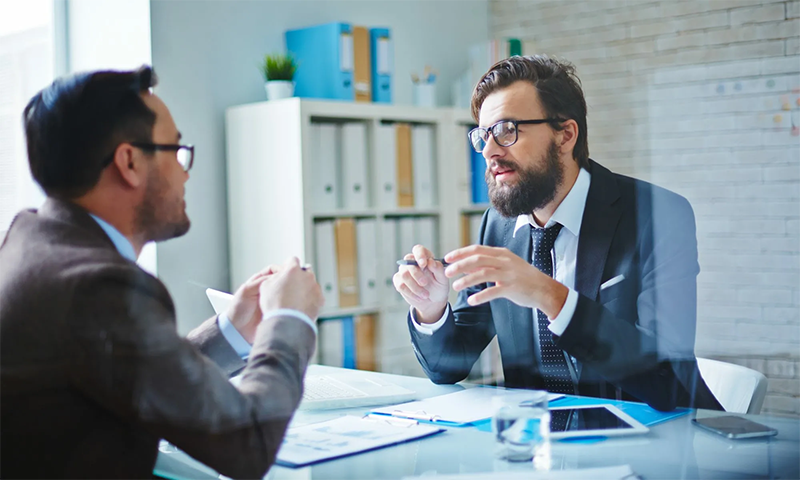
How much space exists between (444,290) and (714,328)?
0.63m

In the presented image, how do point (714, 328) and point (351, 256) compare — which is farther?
point (351, 256)

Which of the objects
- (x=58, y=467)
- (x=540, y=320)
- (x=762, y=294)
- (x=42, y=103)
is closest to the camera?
(x=58, y=467)

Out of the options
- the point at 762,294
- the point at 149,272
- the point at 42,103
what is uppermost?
the point at 42,103

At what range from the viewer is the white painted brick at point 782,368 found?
1.60 metres

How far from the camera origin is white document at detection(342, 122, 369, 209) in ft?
7.43

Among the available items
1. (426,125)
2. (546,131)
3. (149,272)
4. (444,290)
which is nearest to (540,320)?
(444,290)

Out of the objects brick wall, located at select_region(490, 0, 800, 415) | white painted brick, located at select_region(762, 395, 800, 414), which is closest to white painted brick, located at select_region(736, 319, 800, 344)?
brick wall, located at select_region(490, 0, 800, 415)

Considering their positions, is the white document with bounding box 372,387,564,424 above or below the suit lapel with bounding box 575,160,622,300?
below

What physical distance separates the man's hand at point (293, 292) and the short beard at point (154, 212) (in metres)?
0.14

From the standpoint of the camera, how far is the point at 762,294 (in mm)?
1562

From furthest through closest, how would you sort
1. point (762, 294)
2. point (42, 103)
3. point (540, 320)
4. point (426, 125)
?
point (426, 125) → point (762, 294) → point (540, 320) → point (42, 103)

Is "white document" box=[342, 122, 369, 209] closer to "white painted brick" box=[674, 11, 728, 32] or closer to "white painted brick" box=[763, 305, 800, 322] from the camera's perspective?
"white painted brick" box=[674, 11, 728, 32]

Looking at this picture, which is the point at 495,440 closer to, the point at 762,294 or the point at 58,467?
the point at 58,467

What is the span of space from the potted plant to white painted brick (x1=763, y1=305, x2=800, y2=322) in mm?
1424
